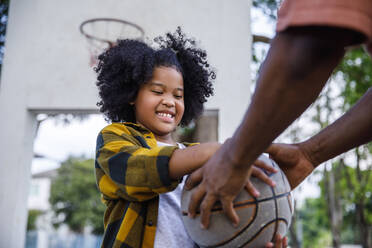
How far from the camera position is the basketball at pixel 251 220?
1.39m

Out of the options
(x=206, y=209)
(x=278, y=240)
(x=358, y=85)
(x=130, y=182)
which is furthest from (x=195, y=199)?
(x=358, y=85)

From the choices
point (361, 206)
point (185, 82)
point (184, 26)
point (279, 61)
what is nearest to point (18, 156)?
point (184, 26)

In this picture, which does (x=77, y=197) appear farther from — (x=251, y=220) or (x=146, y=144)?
(x=251, y=220)

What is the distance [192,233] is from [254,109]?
68 centimetres

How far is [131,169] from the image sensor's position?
1.50 m

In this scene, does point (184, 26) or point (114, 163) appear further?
point (184, 26)

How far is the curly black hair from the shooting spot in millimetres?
2230

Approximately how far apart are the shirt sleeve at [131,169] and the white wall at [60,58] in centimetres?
400

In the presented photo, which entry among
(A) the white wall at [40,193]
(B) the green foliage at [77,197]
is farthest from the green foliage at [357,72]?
(A) the white wall at [40,193]

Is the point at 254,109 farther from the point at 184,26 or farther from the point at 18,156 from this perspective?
the point at 18,156

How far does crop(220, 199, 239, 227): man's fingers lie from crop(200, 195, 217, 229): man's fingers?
0.12ft

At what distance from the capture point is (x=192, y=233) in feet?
5.00

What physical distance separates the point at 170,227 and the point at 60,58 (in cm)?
490

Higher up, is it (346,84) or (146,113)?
(346,84)
